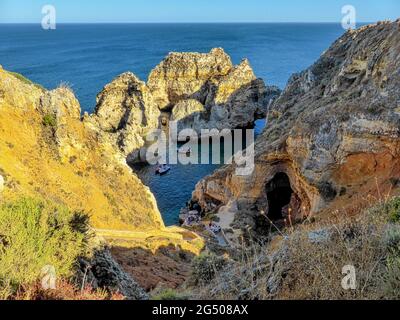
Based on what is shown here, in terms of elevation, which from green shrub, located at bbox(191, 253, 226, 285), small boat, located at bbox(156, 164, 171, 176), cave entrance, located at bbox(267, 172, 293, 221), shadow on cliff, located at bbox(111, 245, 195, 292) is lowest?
small boat, located at bbox(156, 164, 171, 176)

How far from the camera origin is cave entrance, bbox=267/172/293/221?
1451 inches

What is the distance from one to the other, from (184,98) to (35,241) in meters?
71.6

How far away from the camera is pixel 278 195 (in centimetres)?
3781

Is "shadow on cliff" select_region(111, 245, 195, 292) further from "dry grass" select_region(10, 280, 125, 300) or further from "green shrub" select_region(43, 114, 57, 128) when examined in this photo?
"green shrub" select_region(43, 114, 57, 128)

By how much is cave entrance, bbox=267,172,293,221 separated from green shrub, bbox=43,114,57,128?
20204mm

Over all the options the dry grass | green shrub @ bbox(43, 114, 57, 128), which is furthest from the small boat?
the dry grass

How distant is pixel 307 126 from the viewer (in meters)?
29.7

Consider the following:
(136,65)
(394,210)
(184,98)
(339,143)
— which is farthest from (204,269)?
(136,65)

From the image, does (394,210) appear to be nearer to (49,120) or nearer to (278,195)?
(49,120)

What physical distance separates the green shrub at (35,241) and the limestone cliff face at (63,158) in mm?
6692

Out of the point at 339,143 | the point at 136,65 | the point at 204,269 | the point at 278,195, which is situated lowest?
the point at 278,195

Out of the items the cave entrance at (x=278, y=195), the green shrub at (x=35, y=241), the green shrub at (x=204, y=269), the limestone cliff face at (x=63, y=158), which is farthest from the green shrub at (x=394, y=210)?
the cave entrance at (x=278, y=195)

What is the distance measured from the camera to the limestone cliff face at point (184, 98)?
66.1 m

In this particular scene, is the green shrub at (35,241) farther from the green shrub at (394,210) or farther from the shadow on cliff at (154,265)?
the green shrub at (394,210)
